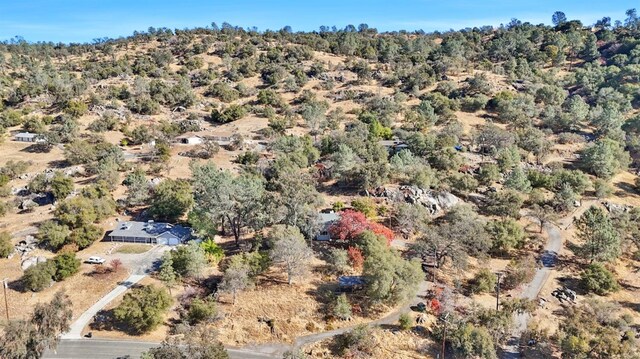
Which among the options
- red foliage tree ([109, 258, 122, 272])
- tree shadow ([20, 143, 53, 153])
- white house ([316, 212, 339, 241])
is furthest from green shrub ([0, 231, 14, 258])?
tree shadow ([20, 143, 53, 153])

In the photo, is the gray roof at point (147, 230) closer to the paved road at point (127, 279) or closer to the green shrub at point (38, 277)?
the paved road at point (127, 279)

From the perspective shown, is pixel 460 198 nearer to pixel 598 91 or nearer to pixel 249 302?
pixel 249 302

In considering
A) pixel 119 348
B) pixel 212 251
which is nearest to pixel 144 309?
pixel 119 348

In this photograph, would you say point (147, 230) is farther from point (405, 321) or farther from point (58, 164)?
point (58, 164)

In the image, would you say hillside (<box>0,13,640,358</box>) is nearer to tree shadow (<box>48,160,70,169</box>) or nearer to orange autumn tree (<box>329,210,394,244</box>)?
orange autumn tree (<box>329,210,394,244</box>)

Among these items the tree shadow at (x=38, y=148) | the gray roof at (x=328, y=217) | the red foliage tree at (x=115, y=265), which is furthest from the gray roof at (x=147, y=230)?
the tree shadow at (x=38, y=148)

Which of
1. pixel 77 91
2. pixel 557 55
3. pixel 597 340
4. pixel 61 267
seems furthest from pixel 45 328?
pixel 557 55
